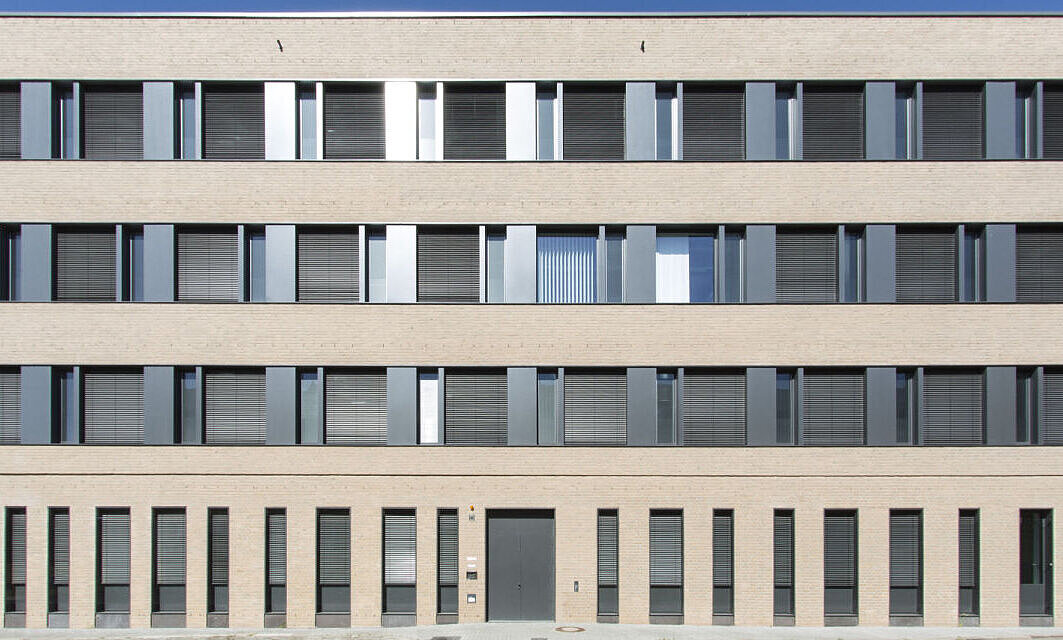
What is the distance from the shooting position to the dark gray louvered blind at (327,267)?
20.7m

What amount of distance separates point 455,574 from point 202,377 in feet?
28.1

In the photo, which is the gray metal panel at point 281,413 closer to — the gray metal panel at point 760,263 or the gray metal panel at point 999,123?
the gray metal panel at point 760,263

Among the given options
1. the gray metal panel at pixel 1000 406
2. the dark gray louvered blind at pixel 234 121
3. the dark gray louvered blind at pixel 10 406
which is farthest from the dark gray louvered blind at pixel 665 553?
the dark gray louvered blind at pixel 10 406

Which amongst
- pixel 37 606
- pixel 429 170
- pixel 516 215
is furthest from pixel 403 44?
pixel 37 606

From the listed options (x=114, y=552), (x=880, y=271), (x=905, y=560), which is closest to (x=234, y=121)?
(x=114, y=552)

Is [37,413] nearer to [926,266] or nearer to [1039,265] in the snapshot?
[926,266]

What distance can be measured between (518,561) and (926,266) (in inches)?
532

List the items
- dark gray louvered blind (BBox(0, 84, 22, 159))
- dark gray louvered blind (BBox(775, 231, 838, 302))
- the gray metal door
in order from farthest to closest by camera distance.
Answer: dark gray louvered blind (BBox(0, 84, 22, 159)) < dark gray louvered blind (BBox(775, 231, 838, 302)) < the gray metal door

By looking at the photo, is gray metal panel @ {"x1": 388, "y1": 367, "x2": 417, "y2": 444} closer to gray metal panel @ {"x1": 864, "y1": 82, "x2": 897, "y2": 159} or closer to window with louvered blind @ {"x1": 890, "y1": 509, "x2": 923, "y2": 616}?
window with louvered blind @ {"x1": 890, "y1": 509, "x2": 923, "y2": 616}

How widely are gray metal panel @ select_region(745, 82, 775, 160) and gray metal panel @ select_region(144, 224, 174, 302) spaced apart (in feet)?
51.8

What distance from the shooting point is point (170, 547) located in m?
20.2

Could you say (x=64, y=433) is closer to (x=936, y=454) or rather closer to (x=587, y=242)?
(x=587, y=242)

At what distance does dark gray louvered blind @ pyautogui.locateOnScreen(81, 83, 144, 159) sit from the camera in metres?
20.9

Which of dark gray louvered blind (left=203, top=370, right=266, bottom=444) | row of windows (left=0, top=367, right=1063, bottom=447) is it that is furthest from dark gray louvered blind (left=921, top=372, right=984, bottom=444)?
dark gray louvered blind (left=203, top=370, right=266, bottom=444)
